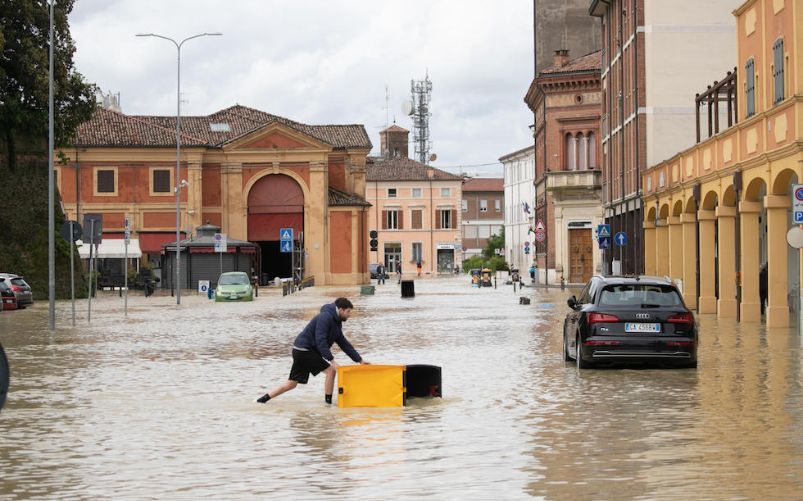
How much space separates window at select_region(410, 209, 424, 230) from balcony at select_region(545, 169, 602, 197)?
63.4 meters

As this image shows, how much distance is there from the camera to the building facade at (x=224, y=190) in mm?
88188

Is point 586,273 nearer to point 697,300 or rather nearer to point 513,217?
point 697,300

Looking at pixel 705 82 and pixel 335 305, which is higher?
pixel 705 82

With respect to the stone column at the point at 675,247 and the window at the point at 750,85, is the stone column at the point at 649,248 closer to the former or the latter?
the stone column at the point at 675,247

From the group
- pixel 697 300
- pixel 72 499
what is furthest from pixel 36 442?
pixel 697 300

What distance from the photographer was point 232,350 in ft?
84.3

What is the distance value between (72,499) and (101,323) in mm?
27502

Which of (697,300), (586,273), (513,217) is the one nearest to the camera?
(697,300)

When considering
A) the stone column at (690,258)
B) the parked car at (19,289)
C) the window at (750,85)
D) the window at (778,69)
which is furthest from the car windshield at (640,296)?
the parked car at (19,289)

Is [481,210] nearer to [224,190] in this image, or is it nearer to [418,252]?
[418,252]

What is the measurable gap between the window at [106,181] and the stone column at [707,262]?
55765mm

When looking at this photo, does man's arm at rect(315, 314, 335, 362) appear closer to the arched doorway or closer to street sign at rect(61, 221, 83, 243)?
street sign at rect(61, 221, 83, 243)

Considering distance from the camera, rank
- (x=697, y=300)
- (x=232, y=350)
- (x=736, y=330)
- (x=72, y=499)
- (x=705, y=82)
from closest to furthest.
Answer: (x=72, y=499) → (x=232, y=350) → (x=736, y=330) → (x=697, y=300) → (x=705, y=82)

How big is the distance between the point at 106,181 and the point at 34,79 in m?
35.9
